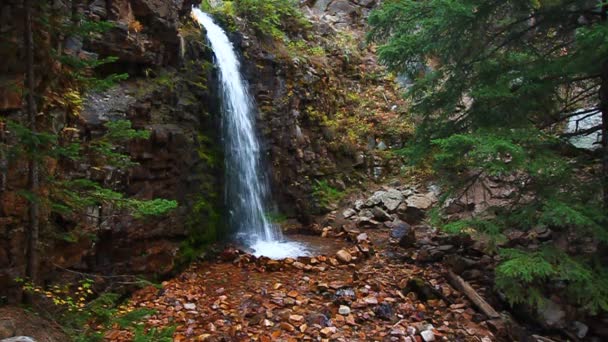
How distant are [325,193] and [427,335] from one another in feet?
17.9

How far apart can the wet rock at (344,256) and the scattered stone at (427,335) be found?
7.54 ft

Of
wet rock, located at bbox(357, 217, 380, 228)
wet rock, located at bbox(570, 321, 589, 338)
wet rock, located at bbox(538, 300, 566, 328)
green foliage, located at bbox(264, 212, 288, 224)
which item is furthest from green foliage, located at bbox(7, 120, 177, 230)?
wet rock, located at bbox(357, 217, 380, 228)

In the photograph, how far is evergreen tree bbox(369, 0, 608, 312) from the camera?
4.29m

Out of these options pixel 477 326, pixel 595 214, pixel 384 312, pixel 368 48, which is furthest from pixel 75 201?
pixel 368 48

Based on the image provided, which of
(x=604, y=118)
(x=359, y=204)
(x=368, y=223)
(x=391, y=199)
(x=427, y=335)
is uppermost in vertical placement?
(x=604, y=118)

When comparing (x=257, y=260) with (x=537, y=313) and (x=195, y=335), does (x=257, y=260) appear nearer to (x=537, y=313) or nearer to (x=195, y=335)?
(x=195, y=335)

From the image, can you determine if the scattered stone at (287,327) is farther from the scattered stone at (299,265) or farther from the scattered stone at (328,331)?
the scattered stone at (299,265)

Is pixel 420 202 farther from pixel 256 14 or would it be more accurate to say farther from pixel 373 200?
pixel 256 14

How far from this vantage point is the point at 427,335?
4453 millimetres

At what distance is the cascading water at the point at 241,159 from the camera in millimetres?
8273

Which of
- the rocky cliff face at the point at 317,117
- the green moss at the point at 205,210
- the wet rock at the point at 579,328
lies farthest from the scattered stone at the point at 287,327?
the rocky cliff face at the point at 317,117

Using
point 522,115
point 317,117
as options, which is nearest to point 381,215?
point 317,117

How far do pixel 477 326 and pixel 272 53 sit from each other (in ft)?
26.5

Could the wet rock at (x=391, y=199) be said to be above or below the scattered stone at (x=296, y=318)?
above
